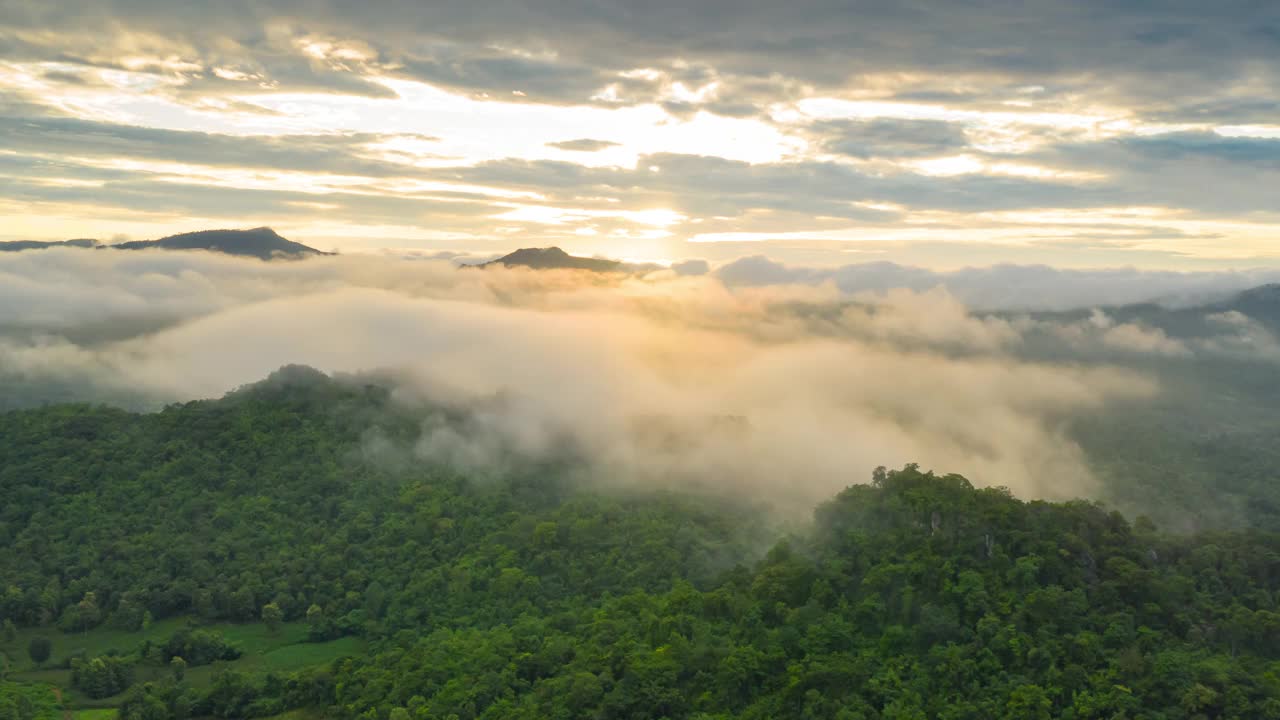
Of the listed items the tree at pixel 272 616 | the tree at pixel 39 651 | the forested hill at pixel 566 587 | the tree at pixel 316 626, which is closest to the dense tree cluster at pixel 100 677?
the forested hill at pixel 566 587

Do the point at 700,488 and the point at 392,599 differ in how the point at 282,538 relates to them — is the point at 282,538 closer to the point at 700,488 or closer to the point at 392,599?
the point at 392,599

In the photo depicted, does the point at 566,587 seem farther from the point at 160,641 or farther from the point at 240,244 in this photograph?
the point at 240,244

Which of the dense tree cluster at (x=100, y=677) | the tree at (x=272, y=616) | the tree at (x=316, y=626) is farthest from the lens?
the tree at (x=272, y=616)

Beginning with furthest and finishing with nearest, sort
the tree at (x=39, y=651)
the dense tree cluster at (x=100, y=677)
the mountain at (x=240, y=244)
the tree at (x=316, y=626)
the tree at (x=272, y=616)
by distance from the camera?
the mountain at (x=240, y=244) → the tree at (x=272, y=616) → the tree at (x=316, y=626) → the tree at (x=39, y=651) → the dense tree cluster at (x=100, y=677)

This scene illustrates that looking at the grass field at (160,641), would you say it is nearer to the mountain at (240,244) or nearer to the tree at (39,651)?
the tree at (39,651)

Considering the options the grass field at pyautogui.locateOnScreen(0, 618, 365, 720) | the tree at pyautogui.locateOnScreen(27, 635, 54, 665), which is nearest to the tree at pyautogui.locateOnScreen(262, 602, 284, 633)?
the grass field at pyautogui.locateOnScreen(0, 618, 365, 720)

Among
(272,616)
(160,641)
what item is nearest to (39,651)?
(160,641)
